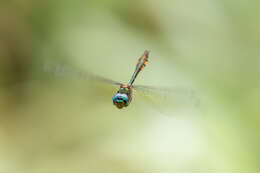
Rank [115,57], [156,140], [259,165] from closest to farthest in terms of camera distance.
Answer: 1. [259,165]
2. [156,140]
3. [115,57]

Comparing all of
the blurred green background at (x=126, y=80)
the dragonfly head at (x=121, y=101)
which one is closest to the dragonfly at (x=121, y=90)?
the dragonfly head at (x=121, y=101)

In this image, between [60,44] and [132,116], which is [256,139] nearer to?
[132,116]

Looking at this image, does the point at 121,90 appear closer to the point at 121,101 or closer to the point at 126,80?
the point at 121,101

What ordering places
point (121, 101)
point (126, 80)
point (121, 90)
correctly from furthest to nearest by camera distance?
1. point (126, 80)
2. point (121, 90)
3. point (121, 101)

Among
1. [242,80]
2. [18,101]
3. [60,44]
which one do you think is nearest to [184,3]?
[242,80]

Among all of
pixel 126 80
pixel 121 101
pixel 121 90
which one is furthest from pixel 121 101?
pixel 126 80

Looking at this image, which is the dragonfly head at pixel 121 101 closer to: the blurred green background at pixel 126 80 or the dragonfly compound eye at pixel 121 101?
the dragonfly compound eye at pixel 121 101

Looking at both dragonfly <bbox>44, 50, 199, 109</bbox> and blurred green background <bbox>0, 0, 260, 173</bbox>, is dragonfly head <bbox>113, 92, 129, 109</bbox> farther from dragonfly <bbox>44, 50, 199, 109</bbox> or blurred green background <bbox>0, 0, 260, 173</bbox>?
blurred green background <bbox>0, 0, 260, 173</bbox>

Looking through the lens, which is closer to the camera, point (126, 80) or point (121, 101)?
point (121, 101)
